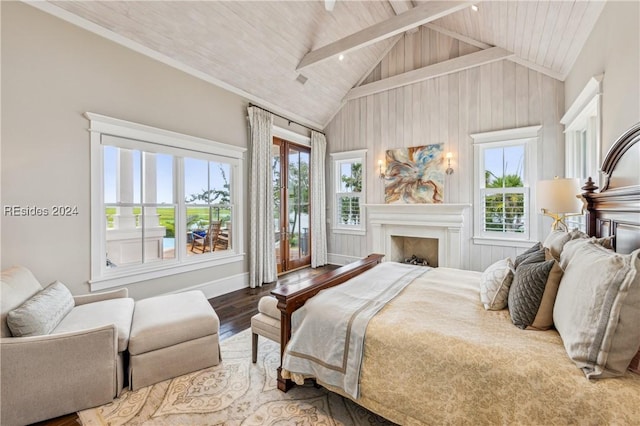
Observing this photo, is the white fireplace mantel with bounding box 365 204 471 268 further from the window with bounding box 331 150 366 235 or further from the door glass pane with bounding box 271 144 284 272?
the door glass pane with bounding box 271 144 284 272

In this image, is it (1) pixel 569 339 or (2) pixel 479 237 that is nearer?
(1) pixel 569 339

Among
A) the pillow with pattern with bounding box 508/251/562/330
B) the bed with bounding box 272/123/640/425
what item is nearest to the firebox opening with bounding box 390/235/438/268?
the bed with bounding box 272/123/640/425

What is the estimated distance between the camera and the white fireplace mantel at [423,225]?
4527 mm

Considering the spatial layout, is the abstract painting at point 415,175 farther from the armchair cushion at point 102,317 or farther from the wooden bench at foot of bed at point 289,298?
the armchair cushion at point 102,317

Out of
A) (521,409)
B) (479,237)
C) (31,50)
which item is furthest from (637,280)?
(31,50)

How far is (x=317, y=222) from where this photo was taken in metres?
5.80

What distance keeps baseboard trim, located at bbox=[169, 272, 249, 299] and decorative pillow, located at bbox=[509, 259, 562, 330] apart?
3577 mm

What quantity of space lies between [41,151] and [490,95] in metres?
5.77

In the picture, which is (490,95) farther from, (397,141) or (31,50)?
(31,50)

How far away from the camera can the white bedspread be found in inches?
62.1

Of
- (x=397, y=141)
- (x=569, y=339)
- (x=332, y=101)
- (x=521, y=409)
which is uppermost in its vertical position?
(x=332, y=101)

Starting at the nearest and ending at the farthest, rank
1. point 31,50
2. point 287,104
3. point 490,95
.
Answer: point 31,50 < point 490,95 < point 287,104

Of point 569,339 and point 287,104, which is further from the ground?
point 287,104

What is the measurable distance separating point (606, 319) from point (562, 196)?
1929mm
